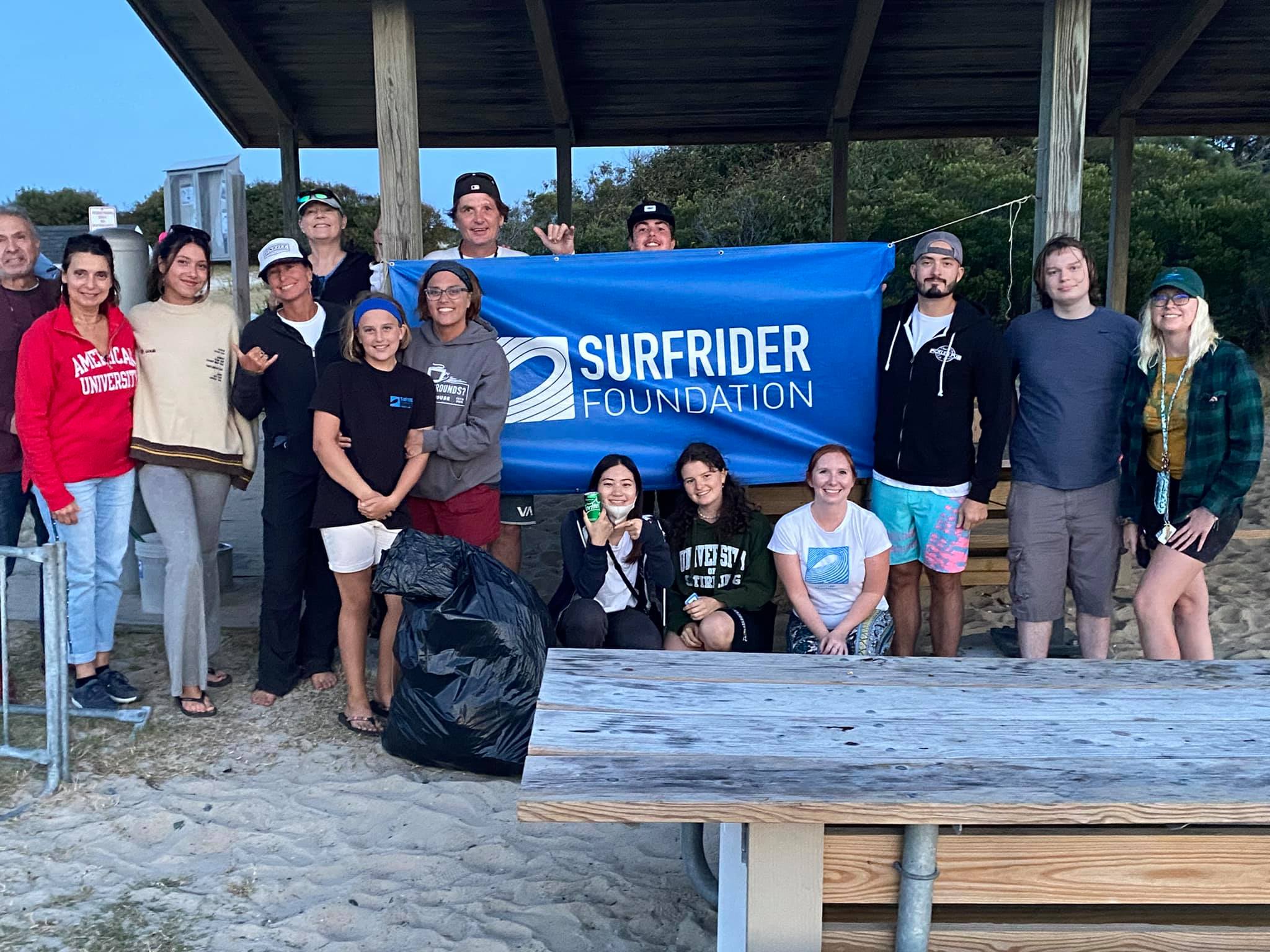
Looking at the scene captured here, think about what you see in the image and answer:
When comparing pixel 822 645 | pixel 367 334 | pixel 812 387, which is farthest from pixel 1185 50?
pixel 367 334

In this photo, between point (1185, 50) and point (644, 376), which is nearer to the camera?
point (644, 376)

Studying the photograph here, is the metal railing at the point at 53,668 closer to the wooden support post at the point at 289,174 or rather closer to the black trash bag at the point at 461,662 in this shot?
the black trash bag at the point at 461,662

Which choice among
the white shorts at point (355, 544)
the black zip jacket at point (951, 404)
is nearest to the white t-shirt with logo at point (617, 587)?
the white shorts at point (355, 544)

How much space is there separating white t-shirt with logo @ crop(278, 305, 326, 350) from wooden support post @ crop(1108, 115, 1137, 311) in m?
6.84

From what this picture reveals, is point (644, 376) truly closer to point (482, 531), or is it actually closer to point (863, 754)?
point (482, 531)

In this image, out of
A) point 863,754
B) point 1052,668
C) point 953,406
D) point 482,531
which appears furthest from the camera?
point 482,531

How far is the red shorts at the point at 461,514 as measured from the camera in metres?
4.30

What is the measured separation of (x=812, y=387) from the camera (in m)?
4.71

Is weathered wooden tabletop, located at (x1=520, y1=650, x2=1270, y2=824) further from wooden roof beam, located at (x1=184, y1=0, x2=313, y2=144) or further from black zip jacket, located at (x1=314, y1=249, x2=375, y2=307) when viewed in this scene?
wooden roof beam, located at (x1=184, y1=0, x2=313, y2=144)

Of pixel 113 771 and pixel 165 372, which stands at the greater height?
pixel 165 372

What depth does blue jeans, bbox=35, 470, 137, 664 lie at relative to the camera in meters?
4.01

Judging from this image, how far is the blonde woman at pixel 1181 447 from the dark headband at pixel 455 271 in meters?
2.41

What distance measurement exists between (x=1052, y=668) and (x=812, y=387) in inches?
89.8

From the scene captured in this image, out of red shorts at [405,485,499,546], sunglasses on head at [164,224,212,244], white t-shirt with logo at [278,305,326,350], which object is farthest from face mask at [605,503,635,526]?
sunglasses on head at [164,224,212,244]
